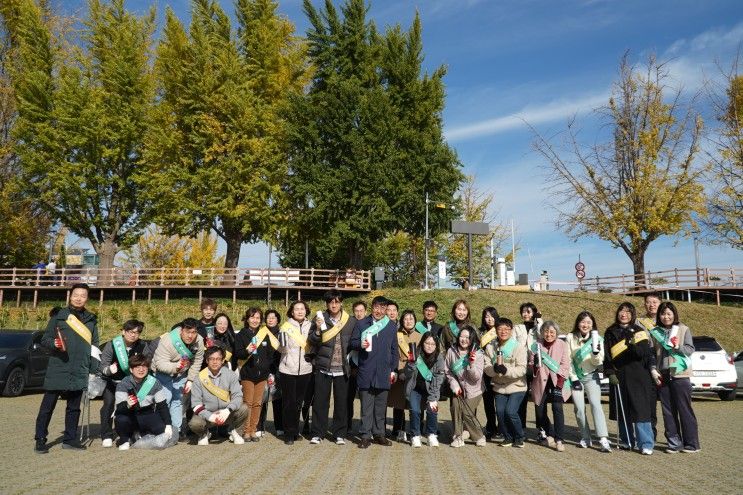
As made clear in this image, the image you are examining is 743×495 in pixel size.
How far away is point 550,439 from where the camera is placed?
7930mm

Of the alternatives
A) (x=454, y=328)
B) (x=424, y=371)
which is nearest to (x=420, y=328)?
(x=454, y=328)

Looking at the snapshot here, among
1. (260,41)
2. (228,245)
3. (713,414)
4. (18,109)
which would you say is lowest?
(713,414)

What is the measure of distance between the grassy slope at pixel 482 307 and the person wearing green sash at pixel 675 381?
17786 millimetres

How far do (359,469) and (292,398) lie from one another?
2.10 meters

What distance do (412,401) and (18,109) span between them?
31.6 metres

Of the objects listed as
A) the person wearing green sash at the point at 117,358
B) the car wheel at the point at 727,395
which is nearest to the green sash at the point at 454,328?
the person wearing green sash at the point at 117,358

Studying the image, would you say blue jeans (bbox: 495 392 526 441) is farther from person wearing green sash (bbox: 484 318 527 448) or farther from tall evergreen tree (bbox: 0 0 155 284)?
tall evergreen tree (bbox: 0 0 155 284)

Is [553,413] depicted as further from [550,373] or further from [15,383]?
[15,383]

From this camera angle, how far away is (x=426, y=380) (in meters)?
8.14

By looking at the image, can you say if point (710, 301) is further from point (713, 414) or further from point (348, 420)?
point (348, 420)

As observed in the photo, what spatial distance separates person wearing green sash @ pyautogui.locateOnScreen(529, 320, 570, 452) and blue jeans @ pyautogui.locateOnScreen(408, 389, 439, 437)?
147 cm

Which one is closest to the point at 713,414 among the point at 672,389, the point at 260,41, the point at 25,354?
the point at 672,389

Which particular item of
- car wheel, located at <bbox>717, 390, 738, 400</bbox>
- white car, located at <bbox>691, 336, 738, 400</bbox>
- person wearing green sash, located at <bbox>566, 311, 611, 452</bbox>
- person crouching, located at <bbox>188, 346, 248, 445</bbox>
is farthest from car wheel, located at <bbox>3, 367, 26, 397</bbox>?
car wheel, located at <bbox>717, 390, 738, 400</bbox>

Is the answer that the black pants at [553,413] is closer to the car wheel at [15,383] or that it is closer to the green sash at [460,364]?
the green sash at [460,364]
